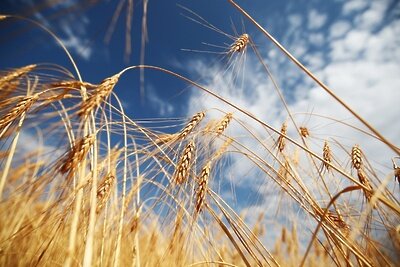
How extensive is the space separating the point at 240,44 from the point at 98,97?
102 centimetres

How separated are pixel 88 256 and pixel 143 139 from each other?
103 cm

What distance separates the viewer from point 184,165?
4.61 feet

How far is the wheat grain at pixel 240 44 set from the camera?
173cm

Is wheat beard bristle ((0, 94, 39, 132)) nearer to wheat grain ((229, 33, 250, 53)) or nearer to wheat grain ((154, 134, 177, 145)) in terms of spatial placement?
wheat grain ((154, 134, 177, 145))

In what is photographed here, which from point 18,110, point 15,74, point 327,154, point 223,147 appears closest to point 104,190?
point 18,110

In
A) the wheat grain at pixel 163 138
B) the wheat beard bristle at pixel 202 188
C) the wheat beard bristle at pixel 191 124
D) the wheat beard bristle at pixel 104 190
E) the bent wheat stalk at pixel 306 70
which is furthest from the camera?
the wheat grain at pixel 163 138

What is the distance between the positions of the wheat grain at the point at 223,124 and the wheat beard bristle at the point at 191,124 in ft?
0.41

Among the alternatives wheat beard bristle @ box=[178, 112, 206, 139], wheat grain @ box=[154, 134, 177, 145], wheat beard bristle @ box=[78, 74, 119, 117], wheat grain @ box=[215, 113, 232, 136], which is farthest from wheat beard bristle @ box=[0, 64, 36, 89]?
wheat grain @ box=[215, 113, 232, 136]

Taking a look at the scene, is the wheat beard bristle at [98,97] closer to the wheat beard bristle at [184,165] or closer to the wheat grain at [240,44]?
the wheat beard bristle at [184,165]

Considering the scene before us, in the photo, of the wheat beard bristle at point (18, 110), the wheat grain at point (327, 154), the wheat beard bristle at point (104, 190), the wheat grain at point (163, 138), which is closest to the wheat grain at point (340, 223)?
the wheat grain at point (327, 154)

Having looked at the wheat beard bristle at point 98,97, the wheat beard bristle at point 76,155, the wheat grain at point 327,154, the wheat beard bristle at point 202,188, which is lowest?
the wheat beard bristle at point 202,188

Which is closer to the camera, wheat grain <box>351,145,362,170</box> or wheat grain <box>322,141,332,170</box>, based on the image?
wheat grain <box>351,145,362,170</box>

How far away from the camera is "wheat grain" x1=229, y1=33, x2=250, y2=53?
5.66 ft

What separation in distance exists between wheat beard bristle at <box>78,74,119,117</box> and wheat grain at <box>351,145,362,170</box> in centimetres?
136
